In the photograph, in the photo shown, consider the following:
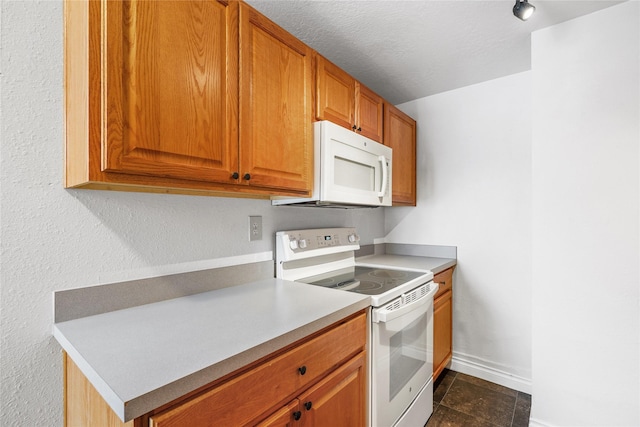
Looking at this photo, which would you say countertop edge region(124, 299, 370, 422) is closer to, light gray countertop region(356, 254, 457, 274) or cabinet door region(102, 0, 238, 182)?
cabinet door region(102, 0, 238, 182)

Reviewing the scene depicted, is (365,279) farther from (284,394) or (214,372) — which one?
(214,372)

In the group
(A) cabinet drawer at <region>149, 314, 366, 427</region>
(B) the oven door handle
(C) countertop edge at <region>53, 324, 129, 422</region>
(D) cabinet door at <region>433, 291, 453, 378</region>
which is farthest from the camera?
(D) cabinet door at <region>433, 291, 453, 378</region>

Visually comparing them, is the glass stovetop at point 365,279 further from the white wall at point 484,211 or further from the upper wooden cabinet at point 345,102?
the upper wooden cabinet at point 345,102

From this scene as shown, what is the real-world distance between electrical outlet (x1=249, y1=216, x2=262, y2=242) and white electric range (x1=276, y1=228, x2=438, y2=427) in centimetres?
12

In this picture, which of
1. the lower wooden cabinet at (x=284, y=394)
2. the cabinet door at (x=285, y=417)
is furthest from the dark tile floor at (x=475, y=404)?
the cabinet door at (x=285, y=417)

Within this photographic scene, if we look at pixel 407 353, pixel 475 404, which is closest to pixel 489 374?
pixel 475 404

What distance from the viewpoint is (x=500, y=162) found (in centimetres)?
228

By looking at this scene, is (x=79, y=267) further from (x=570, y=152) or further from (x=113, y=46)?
(x=570, y=152)

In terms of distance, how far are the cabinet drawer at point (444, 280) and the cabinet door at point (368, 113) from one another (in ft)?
3.37

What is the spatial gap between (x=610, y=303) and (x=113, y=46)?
2.28 meters

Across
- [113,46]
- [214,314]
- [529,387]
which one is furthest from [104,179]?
[529,387]

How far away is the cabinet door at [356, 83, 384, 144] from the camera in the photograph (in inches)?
75.3

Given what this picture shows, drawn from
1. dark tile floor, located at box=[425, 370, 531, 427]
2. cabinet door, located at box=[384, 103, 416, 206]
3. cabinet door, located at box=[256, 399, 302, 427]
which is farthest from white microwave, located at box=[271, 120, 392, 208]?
dark tile floor, located at box=[425, 370, 531, 427]

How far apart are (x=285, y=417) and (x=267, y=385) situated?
14 cm
